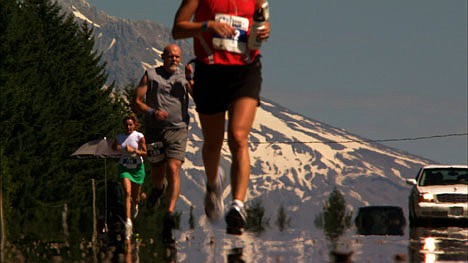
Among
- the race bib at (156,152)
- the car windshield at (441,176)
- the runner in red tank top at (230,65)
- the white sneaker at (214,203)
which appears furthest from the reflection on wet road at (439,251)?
the car windshield at (441,176)

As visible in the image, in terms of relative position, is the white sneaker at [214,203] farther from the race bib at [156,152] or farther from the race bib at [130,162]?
the race bib at [130,162]

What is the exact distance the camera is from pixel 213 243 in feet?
46.7

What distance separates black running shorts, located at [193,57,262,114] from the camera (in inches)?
385

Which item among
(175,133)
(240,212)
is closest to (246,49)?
(240,212)

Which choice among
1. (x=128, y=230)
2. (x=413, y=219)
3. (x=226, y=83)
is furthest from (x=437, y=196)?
(x=226, y=83)

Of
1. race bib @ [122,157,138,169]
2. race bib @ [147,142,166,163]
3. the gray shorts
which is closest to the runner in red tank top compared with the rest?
the gray shorts

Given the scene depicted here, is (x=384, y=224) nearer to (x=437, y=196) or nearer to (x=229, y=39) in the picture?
(x=437, y=196)

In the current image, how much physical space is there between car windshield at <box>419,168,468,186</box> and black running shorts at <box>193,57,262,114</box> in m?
16.1

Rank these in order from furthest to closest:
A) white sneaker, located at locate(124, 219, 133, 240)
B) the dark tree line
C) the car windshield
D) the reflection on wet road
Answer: the dark tree line
the car windshield
white sneaker, located at locate(124, 219, 133, 240)
the reflection on wet road

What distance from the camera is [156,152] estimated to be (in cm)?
1460

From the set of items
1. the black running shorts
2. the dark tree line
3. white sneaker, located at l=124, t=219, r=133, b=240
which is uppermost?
the dark tree line

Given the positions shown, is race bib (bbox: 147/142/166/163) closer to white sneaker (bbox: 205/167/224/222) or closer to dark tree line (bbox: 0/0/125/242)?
white sneaker (bbox: 205/167/224/222)

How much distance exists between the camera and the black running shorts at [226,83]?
9.77 meters

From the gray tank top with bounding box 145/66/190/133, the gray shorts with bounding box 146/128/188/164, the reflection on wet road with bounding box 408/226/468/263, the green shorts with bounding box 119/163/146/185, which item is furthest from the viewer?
the green shorts with bounding box 119/163/146/185
